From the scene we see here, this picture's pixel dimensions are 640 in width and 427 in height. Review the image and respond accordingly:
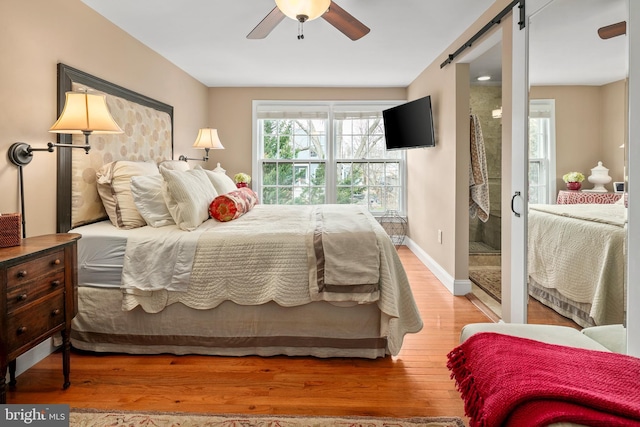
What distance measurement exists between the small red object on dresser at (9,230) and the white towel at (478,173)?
3502 mm

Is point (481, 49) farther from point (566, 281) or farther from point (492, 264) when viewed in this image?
point (492, 264)

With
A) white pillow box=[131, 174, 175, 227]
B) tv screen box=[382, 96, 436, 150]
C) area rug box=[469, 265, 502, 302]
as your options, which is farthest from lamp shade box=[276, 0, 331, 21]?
area rug box=[469, 265, 502, 302]

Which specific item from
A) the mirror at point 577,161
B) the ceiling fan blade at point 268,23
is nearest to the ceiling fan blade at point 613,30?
the mirror at point 577,161

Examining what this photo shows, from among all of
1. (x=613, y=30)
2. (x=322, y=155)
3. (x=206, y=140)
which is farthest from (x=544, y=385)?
(x=322, y=155)

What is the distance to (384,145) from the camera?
5637 millimetres

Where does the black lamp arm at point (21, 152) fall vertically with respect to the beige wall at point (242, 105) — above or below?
below

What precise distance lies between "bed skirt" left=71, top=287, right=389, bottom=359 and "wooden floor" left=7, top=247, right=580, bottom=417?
0.06 meters

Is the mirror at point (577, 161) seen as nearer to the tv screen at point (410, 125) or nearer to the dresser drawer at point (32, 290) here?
the tv screen at point (410, 125)

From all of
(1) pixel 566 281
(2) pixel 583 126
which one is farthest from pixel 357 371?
(2) pixel 583 126

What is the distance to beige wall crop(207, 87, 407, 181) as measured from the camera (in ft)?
17.6

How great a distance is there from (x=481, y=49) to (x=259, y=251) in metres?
2.51

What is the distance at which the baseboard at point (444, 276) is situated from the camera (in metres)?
3.57

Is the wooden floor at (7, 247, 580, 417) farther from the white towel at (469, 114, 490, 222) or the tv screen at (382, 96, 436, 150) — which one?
the tv screen at (382, 96, 436, 150)

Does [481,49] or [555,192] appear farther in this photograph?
[481,49]
